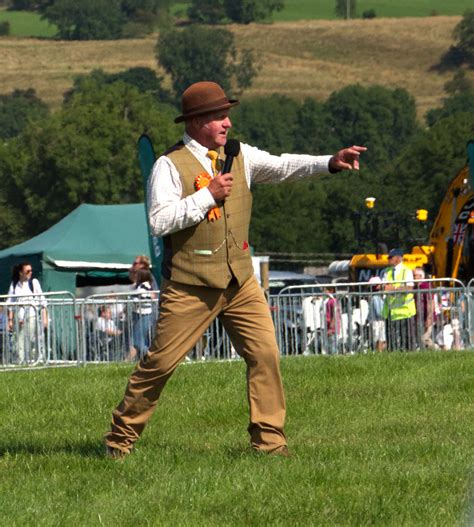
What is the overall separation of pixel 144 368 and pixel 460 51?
524 feet

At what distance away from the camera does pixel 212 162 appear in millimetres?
8953

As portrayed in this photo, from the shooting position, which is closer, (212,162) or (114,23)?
(212,162)

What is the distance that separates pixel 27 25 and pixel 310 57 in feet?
127

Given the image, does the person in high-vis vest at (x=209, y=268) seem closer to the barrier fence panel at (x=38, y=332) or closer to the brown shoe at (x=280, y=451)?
the brown shoe at (x=280, y=451)

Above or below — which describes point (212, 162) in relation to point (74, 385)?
above

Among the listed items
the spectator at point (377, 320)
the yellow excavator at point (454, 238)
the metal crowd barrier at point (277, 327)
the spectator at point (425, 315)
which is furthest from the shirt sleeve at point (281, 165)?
the yellow excavator at point (454, 238)

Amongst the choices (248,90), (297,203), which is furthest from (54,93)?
(297,203)

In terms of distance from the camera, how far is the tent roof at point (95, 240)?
29.1m

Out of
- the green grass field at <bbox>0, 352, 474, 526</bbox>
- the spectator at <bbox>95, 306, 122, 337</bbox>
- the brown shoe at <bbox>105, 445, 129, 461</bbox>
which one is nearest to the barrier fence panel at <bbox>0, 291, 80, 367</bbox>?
the spectator at <bbox>95, 306, 122, 337</bbox>

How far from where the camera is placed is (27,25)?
192 meters

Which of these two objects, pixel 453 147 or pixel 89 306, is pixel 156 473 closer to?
pixel 89 306

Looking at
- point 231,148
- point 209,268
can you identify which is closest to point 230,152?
point 231,148

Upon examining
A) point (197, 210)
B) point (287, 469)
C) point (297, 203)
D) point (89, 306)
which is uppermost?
point (197, 210)

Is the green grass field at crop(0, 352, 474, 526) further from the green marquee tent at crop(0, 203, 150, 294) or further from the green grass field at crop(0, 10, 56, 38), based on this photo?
the green grass field at crop(0, 10, 56, 38)
